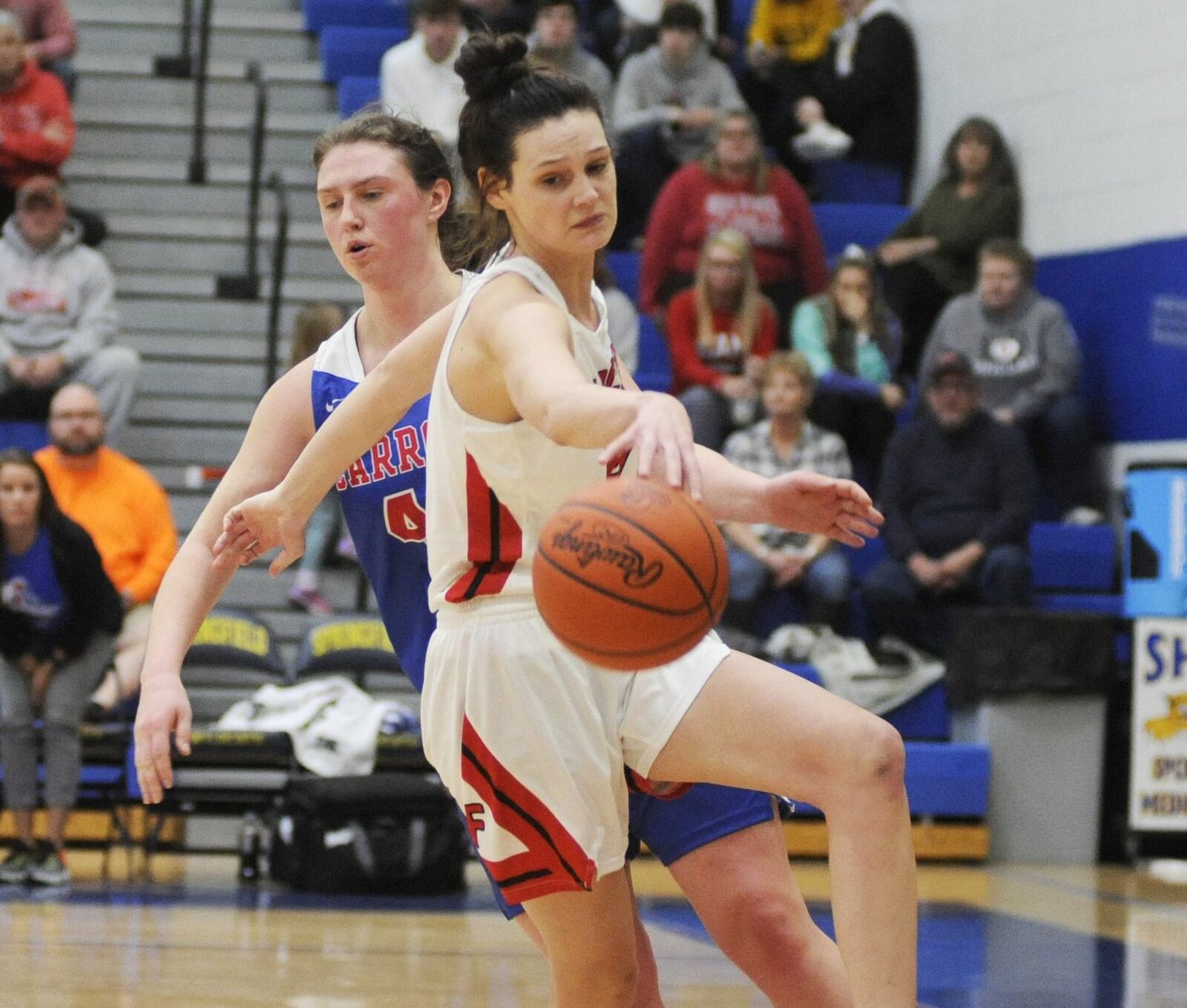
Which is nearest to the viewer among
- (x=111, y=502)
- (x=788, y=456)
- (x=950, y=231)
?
(x=111, y=502)

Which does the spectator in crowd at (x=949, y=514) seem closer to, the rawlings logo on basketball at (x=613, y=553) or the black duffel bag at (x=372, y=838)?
the black duffel bag at (x=372, y=838)

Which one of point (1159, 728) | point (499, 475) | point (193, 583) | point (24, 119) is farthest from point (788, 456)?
point (499, 475)

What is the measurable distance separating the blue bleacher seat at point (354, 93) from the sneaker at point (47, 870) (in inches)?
209

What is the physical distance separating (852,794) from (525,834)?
48 cm

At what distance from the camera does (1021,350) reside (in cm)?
957

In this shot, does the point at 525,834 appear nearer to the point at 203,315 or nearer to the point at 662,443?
the point at 662,443

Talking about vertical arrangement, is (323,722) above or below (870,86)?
below

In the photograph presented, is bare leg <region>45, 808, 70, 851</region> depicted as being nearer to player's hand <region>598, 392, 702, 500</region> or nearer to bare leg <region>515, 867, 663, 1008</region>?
bare leg <region>515, 867, 663, 1008</region>

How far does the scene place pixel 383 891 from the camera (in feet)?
24.5

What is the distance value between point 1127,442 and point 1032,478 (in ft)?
3.60

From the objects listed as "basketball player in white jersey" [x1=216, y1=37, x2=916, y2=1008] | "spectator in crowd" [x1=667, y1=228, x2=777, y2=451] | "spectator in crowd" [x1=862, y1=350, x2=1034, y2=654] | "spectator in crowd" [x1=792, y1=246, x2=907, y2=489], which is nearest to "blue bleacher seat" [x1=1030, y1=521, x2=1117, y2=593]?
"spectator in crowd" [x1=862, y1=350, x2=1034, y2=654]

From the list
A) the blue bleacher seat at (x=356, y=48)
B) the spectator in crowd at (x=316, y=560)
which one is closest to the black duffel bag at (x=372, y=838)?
the spectator in crowd at (x=316, y=560)

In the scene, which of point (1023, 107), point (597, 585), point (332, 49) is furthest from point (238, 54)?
point (597, 585)

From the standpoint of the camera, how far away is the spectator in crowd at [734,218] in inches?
388
